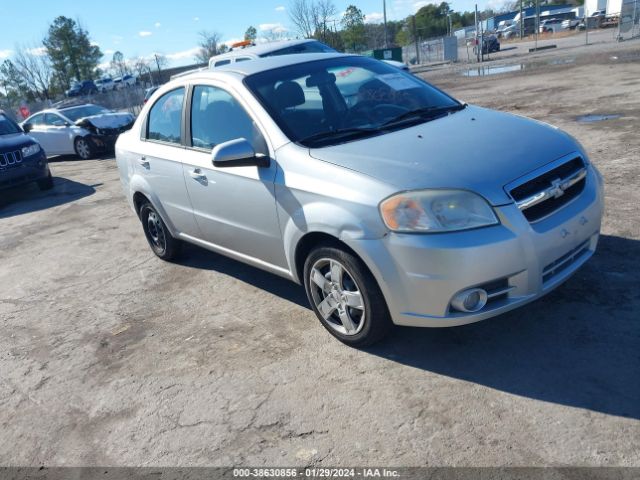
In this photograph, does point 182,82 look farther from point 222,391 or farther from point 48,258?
point 48,258

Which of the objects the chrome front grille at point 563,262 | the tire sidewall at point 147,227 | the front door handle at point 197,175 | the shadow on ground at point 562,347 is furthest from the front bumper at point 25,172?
the chrome front grille at point 563,262

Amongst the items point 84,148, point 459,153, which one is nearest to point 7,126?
point 84,148

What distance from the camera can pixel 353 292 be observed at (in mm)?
3369

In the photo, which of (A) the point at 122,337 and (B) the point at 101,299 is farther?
(B) the point at 101,299

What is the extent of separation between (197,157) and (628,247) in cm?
347

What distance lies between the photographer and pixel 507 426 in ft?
8.89

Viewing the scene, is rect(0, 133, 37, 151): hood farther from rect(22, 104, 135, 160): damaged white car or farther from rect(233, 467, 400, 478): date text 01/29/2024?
rect(233, 467, 400, 478): date text 01/29/2024

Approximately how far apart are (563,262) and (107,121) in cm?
1370

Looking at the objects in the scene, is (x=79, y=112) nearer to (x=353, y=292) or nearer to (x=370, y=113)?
(x=370, y=113)

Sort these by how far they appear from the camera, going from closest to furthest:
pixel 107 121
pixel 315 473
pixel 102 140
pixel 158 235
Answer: pixel 315 473, pixel 158 235, pixel 102 140, pixel 107 121

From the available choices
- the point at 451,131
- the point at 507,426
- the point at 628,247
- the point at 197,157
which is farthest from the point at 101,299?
the point at 628,247

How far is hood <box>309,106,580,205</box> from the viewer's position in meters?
3.01

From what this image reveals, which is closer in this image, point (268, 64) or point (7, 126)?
point (268, 64)

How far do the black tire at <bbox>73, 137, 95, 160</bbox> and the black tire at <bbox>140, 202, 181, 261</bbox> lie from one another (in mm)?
9796
